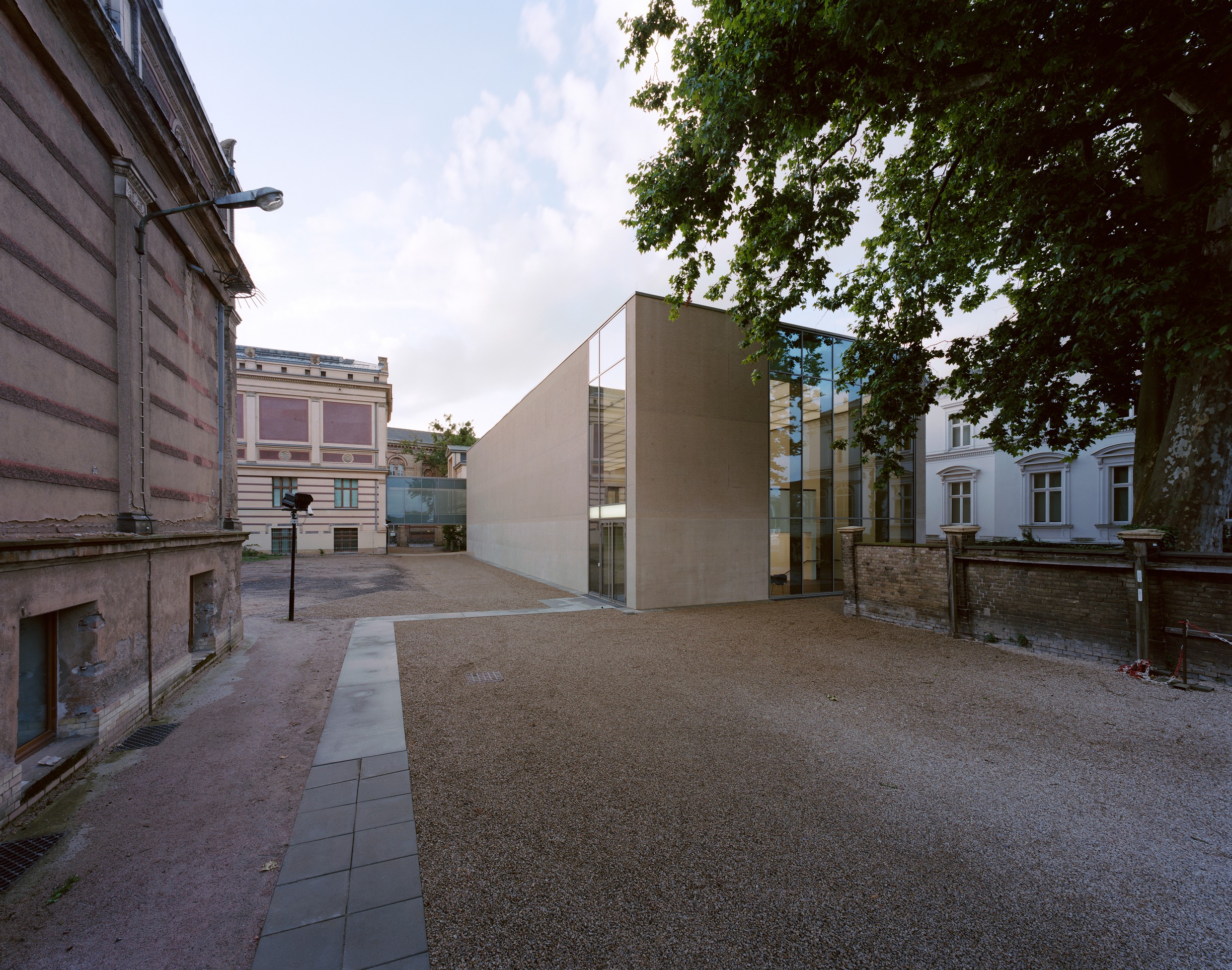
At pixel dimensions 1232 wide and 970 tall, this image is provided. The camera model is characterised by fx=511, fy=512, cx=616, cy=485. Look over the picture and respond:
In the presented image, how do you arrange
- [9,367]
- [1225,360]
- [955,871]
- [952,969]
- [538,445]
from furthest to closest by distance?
[538,445], [1225,360], [9,367], [955,871], [952,969]

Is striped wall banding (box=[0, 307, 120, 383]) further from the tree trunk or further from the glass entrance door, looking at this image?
the tree trunk

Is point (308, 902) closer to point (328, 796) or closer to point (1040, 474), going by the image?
point (328, 796)

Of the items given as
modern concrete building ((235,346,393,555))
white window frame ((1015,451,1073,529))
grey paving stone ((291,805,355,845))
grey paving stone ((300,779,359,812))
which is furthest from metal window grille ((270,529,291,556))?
white window frame ((1015,451,1073,529))

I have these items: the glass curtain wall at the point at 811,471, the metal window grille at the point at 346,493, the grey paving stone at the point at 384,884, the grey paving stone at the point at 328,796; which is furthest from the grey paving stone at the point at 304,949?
the metal window grille at the point at 346,493

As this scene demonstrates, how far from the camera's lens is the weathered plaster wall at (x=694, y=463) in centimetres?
1329

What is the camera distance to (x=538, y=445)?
20.6 m

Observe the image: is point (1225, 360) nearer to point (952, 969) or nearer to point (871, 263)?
point (871, 263)

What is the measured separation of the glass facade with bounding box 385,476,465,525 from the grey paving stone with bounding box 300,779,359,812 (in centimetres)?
3671

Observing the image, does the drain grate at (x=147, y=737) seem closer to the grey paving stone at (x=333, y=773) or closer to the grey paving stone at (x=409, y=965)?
the grey paving stone at (x=333, y=773)

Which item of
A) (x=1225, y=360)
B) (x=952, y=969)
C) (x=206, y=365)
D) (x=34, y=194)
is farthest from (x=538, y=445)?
(x=952, y=969)

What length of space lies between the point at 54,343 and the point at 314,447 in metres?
33.2

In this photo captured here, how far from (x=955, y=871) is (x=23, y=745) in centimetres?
711

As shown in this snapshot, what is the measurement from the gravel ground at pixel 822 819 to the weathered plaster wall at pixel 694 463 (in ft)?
19.9

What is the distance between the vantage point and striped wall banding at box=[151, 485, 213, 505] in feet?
20.8
